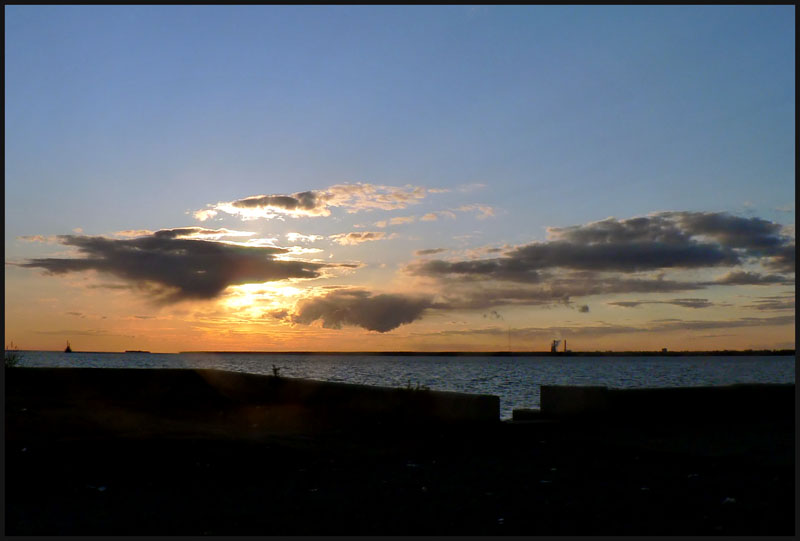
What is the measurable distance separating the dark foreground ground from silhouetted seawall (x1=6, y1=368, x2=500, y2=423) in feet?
2.80

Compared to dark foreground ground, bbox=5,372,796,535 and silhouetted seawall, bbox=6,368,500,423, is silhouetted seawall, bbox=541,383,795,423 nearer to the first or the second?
dark foreground ground, bbox=5,372,796,535

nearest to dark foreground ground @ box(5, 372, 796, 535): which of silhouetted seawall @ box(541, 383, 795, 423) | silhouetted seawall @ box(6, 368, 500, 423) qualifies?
silhouetted seawall @ box(6, 368, 500, 423)

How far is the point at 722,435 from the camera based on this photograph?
12961 mm

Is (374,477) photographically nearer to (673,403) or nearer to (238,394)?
(238,394)

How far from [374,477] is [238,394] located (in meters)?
7.37

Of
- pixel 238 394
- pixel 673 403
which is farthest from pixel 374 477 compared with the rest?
pixel 673 403

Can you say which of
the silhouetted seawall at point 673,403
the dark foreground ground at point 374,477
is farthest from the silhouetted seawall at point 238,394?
A: the silhouetted seawall at point 673,403

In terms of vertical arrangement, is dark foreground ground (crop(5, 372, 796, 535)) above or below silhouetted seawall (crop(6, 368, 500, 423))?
below

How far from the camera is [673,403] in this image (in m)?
16.1

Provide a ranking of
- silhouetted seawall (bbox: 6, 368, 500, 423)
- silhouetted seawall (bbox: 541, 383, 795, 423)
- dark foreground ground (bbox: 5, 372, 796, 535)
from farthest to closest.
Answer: silhouetted seawall (bbox: 541, 383, 795, 423), silhouetted seawall (bbox: 6, 368, 500, 423), dark foreground ground (bbox: 5, 372, 796, 535)

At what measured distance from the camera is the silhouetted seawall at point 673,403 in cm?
1550

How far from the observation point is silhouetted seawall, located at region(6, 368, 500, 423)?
1477cm

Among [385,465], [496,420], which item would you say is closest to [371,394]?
[496,420]

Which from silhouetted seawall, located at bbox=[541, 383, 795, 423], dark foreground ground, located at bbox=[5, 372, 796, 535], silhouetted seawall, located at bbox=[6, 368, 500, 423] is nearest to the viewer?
dark foreground ground, located at bbox=[5, 372, 796, 535]
